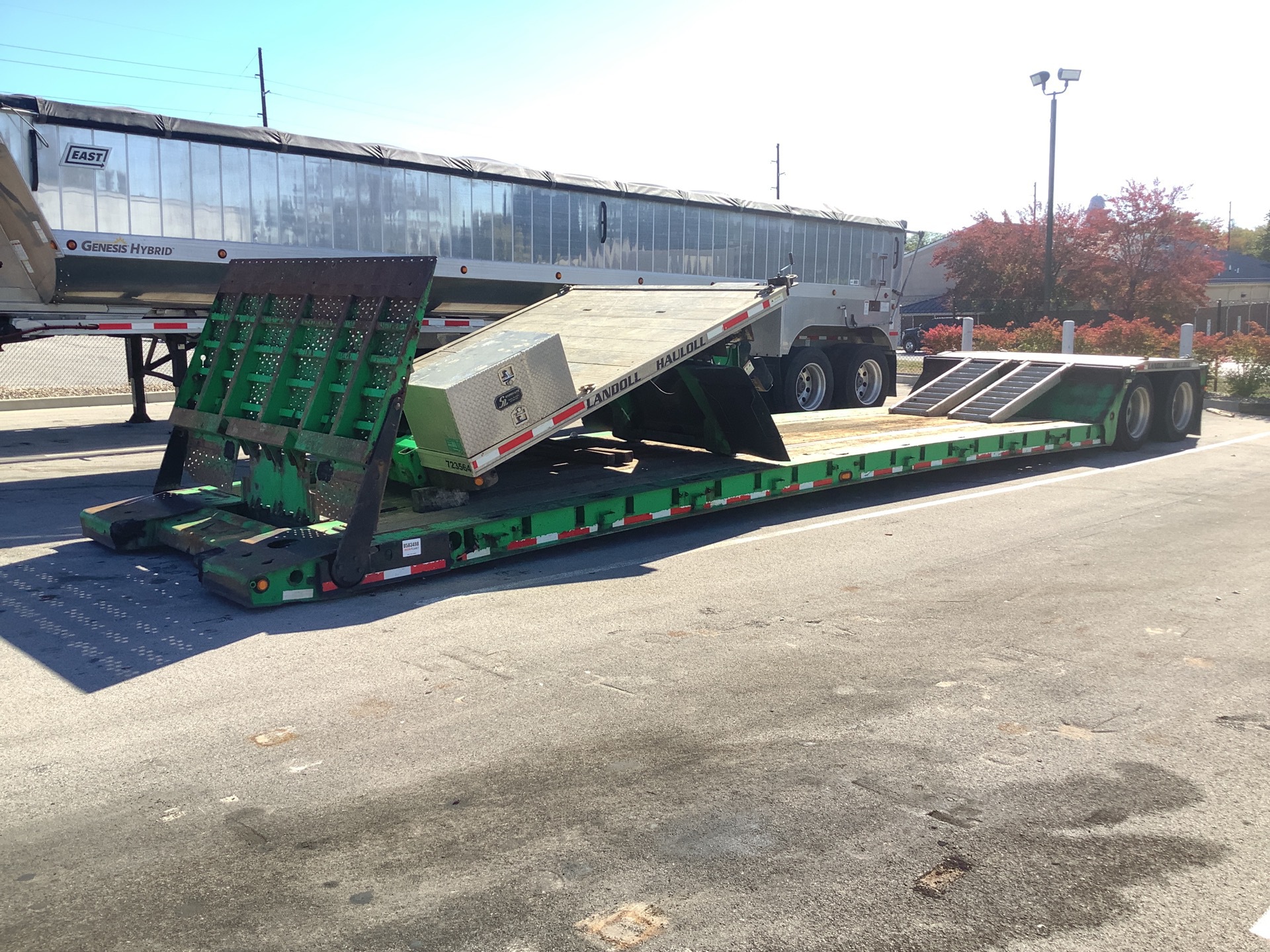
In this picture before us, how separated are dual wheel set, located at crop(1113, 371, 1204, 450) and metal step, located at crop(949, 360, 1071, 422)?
3.39 feet

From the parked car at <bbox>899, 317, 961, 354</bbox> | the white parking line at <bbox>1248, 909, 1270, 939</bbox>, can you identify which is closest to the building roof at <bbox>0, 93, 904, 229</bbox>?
the white parking line at <bbox>1248, 909, 1270, 939</bbox>

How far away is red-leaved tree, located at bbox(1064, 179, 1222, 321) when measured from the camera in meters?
34.8

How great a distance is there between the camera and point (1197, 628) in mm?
6461

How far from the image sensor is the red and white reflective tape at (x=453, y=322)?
16.7m

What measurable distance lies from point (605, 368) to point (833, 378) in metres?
12.7

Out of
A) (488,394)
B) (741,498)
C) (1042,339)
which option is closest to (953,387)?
(741,498)

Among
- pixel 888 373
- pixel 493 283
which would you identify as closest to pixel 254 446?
pixel 493 283

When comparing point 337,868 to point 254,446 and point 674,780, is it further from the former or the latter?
point 254,446

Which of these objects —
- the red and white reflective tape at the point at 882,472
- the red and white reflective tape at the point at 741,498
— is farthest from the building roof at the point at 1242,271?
the red and white reflective tape at the point at 741,498

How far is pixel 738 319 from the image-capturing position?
9.08 metres

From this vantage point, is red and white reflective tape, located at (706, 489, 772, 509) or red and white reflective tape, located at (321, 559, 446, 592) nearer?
red and white reflective tape, located at (321, 559, 446, 592)

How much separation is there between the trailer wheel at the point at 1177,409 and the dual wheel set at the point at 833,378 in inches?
250

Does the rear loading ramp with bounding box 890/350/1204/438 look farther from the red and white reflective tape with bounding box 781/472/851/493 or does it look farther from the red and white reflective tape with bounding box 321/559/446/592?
the red and white reflective tape with bounding box 321/559/446/592

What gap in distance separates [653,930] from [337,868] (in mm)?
1136
